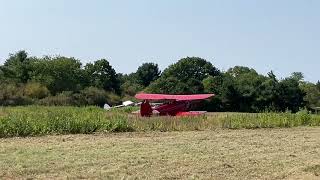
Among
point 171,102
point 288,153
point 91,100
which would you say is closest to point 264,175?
point 288,153

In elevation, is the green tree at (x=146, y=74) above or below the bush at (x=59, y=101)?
above

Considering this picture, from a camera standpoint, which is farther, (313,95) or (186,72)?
(313,95)

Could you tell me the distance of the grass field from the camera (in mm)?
7219

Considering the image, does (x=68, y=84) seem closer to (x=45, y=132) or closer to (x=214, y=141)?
(x=45, y=132)

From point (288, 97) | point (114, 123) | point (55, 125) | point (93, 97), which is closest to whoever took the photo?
point (55, 125)

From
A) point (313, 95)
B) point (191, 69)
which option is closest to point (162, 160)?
point (191, 69)

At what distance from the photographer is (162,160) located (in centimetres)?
854

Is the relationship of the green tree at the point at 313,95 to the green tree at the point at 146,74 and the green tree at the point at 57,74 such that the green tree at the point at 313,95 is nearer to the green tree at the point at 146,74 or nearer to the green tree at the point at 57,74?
the green tree at the point at 146,74

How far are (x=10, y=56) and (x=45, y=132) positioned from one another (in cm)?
4812

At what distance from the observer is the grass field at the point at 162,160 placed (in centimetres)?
722

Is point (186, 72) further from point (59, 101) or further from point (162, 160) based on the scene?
point (162, 160)

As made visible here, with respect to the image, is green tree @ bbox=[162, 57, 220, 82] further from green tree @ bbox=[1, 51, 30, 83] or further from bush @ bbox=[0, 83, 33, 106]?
bush @ bbox=[0, 83, 33, 106]

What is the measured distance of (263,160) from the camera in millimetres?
8836

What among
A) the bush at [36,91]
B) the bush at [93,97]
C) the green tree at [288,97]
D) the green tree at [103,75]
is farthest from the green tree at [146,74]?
the bush at [36,91]
